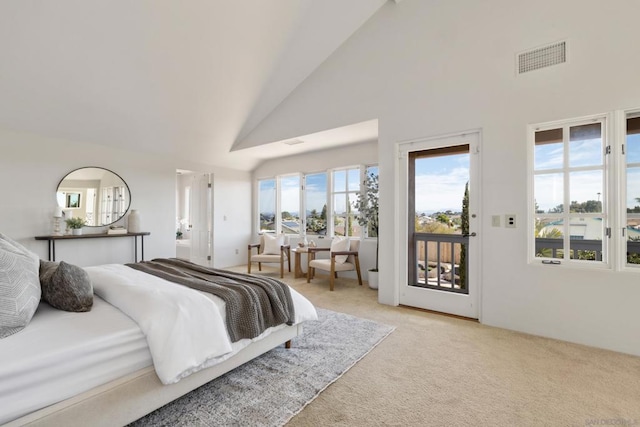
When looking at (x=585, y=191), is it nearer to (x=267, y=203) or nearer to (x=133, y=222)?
(x=267, y=203)

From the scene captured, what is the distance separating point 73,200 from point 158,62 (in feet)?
7.84

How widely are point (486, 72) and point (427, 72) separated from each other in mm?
625

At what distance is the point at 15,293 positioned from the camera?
1525 millimetres

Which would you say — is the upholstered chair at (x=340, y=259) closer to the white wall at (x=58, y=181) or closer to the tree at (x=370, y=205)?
the tree at (x=370, y=205)

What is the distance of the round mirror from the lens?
4227 mm

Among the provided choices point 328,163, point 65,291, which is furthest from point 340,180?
point 65,291

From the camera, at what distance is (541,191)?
2918 mm

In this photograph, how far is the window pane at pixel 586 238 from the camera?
2664mm

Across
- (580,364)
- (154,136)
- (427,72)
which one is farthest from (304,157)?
(580,364)

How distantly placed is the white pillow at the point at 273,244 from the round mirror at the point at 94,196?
2.44 meters

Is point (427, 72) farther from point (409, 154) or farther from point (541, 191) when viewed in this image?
point (541, 191)

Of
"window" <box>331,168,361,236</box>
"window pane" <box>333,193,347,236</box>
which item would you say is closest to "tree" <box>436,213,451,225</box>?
"window" <box>331,168,361,236</box>

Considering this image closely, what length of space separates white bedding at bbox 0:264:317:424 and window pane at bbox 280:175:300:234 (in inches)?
167

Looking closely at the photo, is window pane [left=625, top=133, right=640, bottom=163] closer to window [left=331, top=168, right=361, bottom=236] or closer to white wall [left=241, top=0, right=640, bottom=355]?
white wall [left=241, top=0, right=640, bottom=355]
